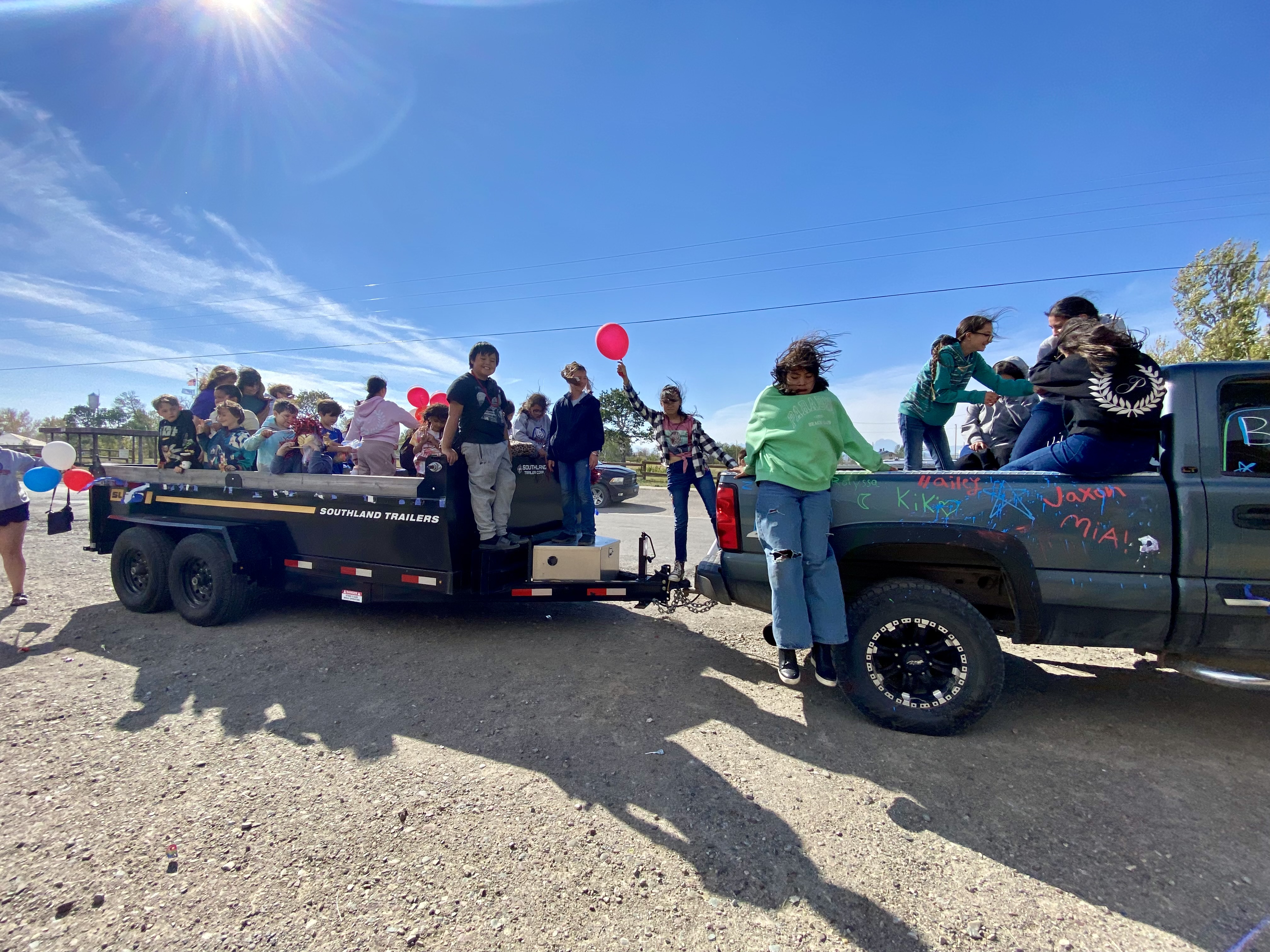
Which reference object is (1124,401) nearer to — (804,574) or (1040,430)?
(1040,430)

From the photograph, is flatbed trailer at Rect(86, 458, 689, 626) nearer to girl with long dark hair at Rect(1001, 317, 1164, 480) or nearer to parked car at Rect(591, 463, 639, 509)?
girl with long dark hair at Rect(1001, 317, 1164, 480)

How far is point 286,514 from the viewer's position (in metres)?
4.59

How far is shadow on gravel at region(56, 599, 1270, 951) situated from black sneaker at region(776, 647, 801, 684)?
0.30 m

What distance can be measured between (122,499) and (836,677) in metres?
6.26

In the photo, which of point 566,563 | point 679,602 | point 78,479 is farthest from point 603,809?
point 78,479

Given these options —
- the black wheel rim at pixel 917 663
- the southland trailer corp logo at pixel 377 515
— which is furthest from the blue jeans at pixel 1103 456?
the southland trailer corp logo at pixel 377 515

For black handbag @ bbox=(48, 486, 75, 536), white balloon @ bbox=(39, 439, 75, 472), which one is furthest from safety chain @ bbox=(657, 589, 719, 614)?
white balloon @ bbox=(39, 439, 75, 472)

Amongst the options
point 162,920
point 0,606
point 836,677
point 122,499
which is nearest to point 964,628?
point 836,677

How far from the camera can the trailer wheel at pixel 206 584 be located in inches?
179

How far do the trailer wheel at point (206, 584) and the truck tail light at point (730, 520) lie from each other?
3922 millimetres

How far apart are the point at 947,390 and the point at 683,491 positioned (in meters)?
2.28

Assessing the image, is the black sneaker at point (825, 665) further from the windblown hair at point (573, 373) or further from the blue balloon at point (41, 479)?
the blue balloon at point (41, 479)

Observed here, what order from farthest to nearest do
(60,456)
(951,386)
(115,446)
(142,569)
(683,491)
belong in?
1. (115,446)
2. (60,456)
3. (683,491)
4. (142,569)
5. (951,386)

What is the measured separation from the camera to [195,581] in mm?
4785
